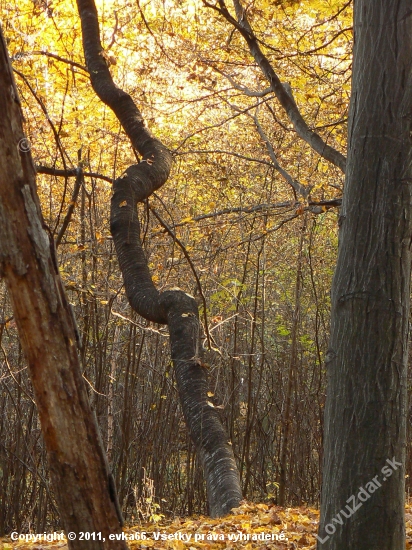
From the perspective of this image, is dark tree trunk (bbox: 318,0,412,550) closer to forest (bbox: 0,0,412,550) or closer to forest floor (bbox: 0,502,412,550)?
forest (bbox: 0,0,412,550)

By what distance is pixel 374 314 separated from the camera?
2.22 metres

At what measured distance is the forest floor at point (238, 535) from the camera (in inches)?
124

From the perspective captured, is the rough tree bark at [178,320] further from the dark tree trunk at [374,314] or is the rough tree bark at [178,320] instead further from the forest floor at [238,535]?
the dark tree trunk at [374,314]

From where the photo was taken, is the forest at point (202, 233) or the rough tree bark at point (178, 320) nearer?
the forest at point (202, 233)

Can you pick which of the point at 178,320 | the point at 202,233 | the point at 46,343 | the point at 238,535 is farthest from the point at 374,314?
the point at 202,233

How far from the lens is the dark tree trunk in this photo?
7.17 feet

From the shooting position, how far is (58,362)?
1546 mm

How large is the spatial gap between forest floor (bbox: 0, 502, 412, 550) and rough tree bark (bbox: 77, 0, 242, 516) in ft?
0.90

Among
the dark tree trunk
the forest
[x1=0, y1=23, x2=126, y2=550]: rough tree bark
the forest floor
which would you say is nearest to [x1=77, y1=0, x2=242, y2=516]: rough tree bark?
the forest

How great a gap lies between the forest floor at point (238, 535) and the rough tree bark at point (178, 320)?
0.27 metres

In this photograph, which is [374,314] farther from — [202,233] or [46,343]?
[202,233]

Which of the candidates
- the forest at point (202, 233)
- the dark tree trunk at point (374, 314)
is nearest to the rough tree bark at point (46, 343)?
the forest at point (202, 233)

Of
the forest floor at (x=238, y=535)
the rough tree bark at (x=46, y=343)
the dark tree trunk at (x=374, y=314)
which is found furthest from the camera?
the forest floor at (x=238, y=535)

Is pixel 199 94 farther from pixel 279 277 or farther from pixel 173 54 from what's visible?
pixel 279 277
